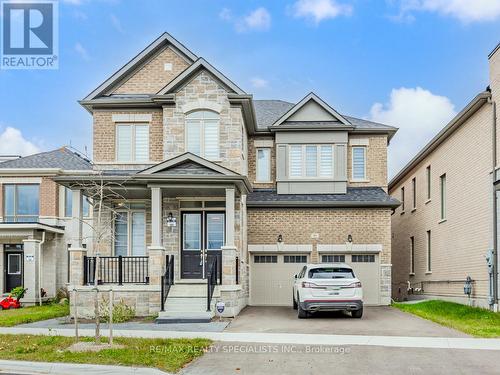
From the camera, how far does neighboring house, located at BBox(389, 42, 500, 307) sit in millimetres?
19797

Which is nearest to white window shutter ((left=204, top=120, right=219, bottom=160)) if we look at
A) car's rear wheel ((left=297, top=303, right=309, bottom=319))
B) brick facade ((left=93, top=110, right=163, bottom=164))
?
brick facade ((left=93, top=110, right=163, bottom=164))

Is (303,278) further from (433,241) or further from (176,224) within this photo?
(433,241)

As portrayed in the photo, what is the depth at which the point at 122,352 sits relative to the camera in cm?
1163

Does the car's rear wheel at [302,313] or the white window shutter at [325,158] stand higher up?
the white window shutter at [325,158]

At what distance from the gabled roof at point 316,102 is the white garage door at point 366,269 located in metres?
5.22

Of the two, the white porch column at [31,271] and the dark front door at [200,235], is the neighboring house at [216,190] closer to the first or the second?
the dark front door at [200,235]

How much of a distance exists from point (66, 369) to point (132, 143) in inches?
493

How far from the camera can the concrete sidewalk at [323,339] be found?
1289 centimetres

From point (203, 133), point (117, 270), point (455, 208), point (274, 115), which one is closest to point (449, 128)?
point (455, 208)

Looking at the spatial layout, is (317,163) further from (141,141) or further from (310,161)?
(141,141)

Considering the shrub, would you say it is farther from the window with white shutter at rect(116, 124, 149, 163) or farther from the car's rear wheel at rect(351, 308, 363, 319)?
the car's rear wheel at rect(351, 308, 363, 319)

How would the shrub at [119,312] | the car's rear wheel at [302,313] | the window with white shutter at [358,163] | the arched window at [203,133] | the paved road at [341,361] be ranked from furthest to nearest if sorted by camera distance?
the window with white shutter at [358,163] → the arched window at [203,133] → the car's rear wheel at [302,313] → the shrub at [119,312] → the paved road at [341,361]

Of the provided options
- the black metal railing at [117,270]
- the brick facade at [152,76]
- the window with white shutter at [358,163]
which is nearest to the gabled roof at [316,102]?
the window with white shutter at [358,163]

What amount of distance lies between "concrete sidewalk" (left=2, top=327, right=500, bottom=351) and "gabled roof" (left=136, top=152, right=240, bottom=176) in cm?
575
